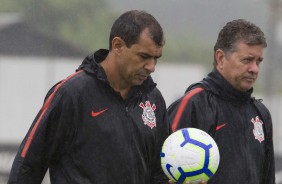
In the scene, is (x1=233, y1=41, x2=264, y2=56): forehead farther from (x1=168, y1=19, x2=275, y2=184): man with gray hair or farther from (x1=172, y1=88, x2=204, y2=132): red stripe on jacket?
(x1=172, y1=88, x2=204, y2=132): red stripe on jacket

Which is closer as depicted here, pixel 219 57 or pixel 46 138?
pixel 46 138

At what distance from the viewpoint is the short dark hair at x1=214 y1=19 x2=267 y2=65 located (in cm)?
640

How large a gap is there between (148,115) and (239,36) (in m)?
1.00

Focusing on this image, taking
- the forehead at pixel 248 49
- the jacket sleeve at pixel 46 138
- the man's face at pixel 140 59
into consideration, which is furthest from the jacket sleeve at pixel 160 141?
the forehead at pixel 248 49

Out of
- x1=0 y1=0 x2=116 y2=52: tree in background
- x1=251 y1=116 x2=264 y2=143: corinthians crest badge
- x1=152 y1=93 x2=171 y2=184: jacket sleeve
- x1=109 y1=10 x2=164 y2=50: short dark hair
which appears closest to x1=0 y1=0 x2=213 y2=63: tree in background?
x1=0 y1=0 x2=116 y2=52: tree in background

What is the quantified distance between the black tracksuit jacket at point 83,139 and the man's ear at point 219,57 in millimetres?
1044

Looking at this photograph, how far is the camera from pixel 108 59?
227 inches

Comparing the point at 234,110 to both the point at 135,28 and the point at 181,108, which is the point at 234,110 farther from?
the point at 135,28

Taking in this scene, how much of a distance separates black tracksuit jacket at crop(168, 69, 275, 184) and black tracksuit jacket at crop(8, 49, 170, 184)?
671mm

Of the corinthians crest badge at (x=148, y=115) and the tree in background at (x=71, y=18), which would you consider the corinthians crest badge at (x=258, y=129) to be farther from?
the tree in background at (x=71, y=18)

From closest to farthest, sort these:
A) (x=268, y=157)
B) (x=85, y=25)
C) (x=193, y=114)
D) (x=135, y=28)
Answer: (x=135, y=28) < (x=193, y=114) < (x=268, y=157) < (x=85, y=25)

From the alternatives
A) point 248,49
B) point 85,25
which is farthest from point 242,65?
point 85,25

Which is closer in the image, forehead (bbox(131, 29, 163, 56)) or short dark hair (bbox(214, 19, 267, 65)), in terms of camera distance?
forehead (bbox(131, 29, 163, 56))

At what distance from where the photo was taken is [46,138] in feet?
18.2
